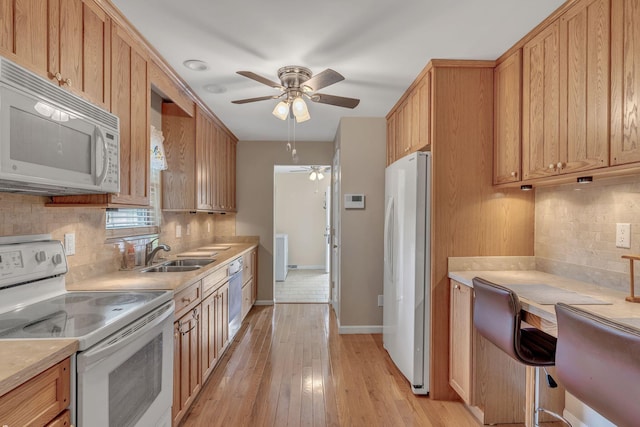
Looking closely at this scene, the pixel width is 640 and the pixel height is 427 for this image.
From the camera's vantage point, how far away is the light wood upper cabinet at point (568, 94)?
1.58m

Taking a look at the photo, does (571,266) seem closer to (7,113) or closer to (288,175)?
(7,113)

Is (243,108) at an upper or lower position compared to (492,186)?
upper

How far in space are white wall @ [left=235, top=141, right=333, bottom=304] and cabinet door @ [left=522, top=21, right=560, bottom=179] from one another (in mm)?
3085

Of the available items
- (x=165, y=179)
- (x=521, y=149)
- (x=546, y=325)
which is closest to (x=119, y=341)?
(x=546, y=325)

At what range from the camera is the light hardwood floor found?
86.3 inches

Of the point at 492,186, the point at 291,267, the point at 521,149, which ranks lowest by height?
the point at 291,267

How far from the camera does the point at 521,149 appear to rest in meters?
2.14

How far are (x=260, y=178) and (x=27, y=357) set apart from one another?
411cm

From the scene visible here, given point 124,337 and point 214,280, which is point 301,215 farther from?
point 124,337

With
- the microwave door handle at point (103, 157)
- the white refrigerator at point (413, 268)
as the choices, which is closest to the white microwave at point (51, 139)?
the microwave door handle at point (103, 157)

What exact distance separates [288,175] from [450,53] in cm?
610

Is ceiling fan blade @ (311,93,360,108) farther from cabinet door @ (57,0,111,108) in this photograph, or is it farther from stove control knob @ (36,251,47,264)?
stove control knob @ (36,251,47,264)

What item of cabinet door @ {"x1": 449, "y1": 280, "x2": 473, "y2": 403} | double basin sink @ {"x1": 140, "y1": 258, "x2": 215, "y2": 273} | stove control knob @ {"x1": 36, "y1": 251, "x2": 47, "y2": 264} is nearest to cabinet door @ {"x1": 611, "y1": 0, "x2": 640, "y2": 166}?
cabinet door @ {"x1": 449, "y1": 280, "x2": 473, "y2": 403}

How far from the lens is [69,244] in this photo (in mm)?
1853
